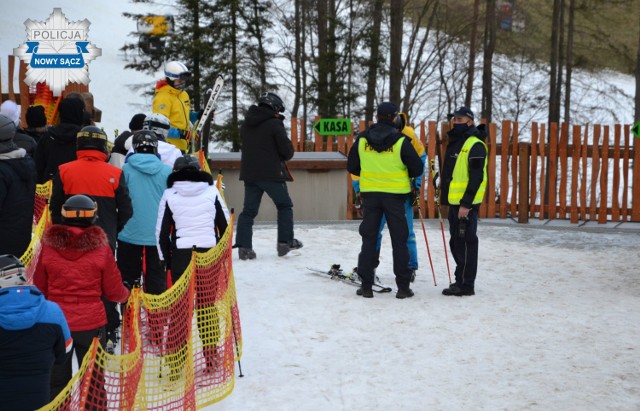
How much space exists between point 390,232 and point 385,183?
1.59 ft

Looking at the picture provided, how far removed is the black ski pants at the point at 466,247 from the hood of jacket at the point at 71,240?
455 cm

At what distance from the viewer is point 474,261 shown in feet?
29.3

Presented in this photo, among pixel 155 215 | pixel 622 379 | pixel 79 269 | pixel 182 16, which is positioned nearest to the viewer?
pixel 79 269

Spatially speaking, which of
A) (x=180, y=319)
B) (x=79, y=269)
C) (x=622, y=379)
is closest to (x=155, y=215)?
(x=180, y=319)

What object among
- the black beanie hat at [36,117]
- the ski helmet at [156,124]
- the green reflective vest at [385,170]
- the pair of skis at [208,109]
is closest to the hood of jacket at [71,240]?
the ski helmet at [156,124]

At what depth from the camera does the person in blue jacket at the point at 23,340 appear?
405 centimetres

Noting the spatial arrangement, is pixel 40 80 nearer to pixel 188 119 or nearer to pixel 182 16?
pixel 188 119

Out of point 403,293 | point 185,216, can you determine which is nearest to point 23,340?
point 185,216

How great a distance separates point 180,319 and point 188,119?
431cm

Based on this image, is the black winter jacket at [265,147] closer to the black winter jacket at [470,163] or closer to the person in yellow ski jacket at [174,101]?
the person in yellow ski jacket at [174,101]

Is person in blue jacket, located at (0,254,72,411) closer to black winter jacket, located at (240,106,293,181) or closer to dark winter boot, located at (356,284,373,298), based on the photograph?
dark winter boot, located at (356,284,373,298)

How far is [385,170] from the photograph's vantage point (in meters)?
8.68

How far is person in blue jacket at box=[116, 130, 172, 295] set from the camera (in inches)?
277

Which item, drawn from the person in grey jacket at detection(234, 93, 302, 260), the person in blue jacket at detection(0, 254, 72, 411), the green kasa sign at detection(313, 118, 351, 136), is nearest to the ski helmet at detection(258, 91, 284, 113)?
the person in grey jacket at detection(234, 93, 302, 260)
